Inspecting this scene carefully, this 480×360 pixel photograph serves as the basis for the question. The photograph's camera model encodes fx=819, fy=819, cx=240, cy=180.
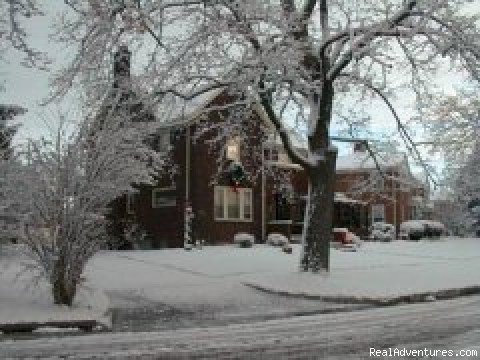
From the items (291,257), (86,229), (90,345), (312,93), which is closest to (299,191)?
(291,257)

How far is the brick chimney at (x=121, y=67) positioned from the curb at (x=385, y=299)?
6.07 m

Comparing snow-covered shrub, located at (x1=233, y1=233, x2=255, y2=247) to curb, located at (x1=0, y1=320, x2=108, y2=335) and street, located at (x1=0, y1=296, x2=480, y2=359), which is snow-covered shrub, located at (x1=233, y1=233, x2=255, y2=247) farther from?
curb, located at (x1=0, y1=320, x2=108, y2=335)

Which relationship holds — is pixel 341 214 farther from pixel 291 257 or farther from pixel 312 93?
pixel 312 93

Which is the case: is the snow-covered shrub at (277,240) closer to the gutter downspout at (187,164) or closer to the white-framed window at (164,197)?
the gutter downspout at (187,164)

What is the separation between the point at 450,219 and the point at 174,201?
28086mm

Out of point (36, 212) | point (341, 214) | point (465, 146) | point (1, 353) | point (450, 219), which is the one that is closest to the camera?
point (1, 353)

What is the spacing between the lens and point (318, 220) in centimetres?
2178

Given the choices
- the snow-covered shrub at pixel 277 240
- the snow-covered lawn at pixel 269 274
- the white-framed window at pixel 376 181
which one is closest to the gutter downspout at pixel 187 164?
the snow-covered shrub at pixel 277 240

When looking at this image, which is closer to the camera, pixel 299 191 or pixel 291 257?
pixel 291 257

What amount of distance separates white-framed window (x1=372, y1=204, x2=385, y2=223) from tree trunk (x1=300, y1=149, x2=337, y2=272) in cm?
3837

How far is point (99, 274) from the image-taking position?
22.3 metres

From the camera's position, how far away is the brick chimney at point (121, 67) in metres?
20.3

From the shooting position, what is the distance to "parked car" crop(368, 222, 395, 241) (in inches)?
1809

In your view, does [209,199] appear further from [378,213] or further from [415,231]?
[378,213]
